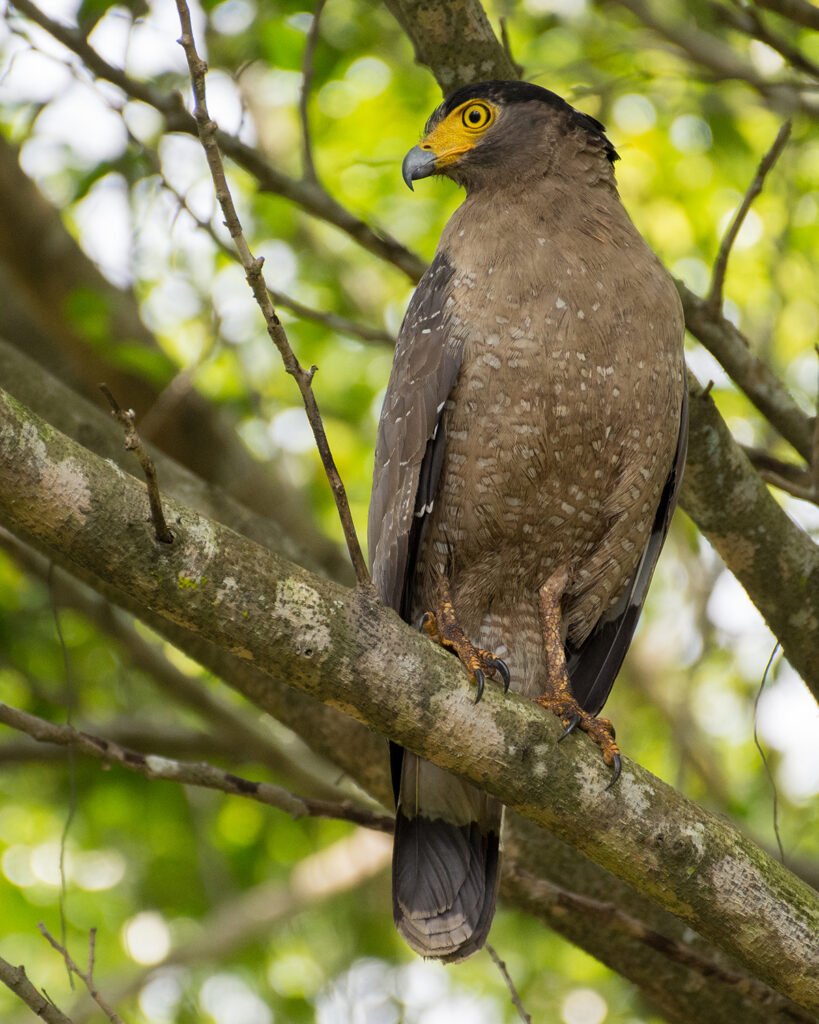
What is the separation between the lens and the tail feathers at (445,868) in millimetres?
3529

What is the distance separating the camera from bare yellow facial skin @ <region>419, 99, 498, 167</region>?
4.09 meters

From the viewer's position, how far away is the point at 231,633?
2.47 meters

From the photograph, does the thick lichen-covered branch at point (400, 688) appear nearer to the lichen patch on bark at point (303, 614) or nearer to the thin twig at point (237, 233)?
the lichen patch on bark at point (303, 614)

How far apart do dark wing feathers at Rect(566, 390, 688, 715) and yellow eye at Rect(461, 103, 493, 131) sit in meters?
1.46

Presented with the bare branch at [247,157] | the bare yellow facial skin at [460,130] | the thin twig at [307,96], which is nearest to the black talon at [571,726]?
the bare branch at [247,157]

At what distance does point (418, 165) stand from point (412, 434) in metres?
1.12

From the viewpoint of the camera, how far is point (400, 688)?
104 inches

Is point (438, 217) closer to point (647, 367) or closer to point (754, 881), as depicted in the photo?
point (647, 367)

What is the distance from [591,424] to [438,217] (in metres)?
3.97

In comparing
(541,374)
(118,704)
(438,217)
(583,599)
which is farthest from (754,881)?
(438,217)

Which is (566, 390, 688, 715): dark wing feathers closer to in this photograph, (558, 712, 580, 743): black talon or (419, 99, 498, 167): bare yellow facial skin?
(558, 712, 580, 743): black talon

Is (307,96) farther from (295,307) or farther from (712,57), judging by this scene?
(712,57)

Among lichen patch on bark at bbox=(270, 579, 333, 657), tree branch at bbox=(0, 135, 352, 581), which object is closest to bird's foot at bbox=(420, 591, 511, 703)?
lichen patch on bark at bbox=(270, 579, 333, 657)

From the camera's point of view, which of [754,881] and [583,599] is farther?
[583,599]
